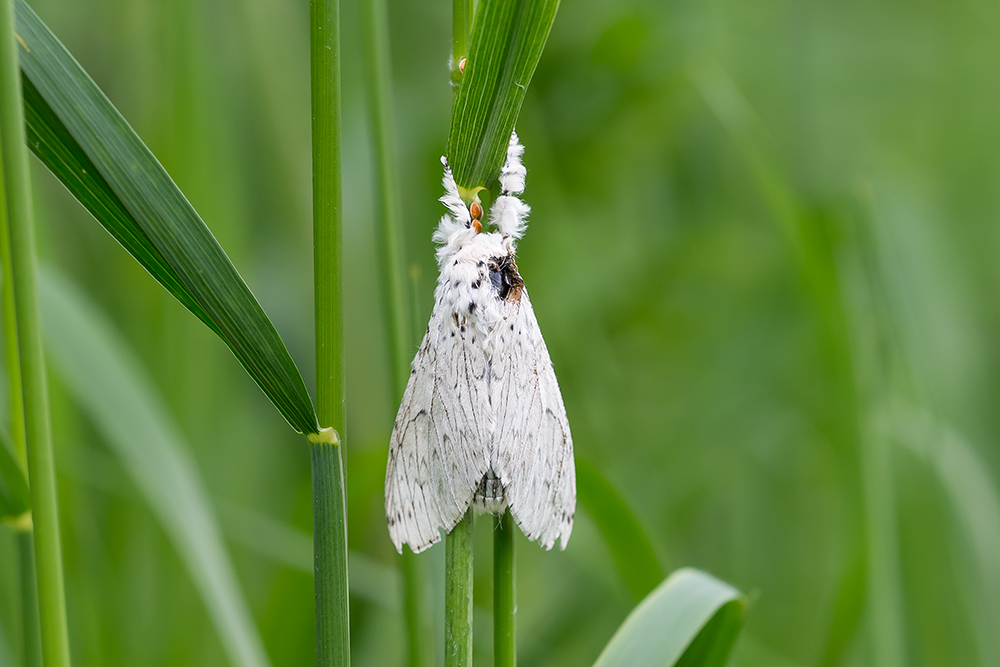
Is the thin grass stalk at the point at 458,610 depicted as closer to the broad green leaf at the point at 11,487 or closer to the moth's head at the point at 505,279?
the moth's head at the point at 505,279

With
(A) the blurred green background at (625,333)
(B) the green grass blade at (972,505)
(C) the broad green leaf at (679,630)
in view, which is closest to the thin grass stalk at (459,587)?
(C) the broad green leaf at (679,630)

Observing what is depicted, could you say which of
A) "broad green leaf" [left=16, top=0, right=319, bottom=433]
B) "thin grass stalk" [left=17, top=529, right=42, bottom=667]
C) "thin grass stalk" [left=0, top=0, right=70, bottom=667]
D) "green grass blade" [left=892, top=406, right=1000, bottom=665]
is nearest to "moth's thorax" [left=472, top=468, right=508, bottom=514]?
"broad green leaf" [left=16, top=0, right=319, bottom=433]

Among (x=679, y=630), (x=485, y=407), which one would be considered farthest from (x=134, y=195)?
(x=679, y=630)

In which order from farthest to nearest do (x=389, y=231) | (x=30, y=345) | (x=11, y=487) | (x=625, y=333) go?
(x=625, y=333)
(x=389, y=231)
(x=11, y=487)
(x=30, y=345)

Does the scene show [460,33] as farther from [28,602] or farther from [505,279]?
[28,602]

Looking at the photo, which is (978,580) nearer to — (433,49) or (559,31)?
(559,31)

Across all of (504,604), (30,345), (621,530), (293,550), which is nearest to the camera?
(30,345)

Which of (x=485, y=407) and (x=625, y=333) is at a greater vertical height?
(x=625, y=333)
